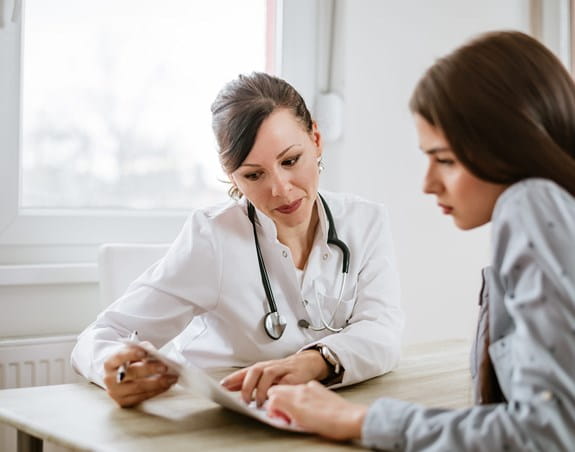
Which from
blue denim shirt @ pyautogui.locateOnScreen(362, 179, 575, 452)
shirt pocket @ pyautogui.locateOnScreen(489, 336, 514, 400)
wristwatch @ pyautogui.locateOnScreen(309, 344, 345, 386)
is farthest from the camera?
wristwatch @ pyautogui.locateOnScreen(309, 344, 345, 386)

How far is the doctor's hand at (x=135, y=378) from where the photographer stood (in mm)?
1188

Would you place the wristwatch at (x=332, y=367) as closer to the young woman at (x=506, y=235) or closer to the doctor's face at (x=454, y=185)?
the young woman at (x=506, y=235)

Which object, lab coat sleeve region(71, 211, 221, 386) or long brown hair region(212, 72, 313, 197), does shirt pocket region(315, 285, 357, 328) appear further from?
long brown hair region(212, 72, 313, 197)

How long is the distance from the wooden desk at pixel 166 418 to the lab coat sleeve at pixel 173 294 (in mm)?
183

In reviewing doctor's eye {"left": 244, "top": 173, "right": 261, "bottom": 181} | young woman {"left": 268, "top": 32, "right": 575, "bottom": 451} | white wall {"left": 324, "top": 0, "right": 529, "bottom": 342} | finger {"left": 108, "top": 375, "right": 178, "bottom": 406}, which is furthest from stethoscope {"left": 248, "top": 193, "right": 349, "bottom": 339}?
white wall {"left": 324, "top": 0, "right": 529, "bottom": 342}

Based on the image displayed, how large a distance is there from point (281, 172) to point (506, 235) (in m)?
0.72

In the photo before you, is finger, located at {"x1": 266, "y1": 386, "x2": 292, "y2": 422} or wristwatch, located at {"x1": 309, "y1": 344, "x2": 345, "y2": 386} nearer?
finger, located at {"x1": 266, "y1": 386, "x2": 292, "y2": 422}

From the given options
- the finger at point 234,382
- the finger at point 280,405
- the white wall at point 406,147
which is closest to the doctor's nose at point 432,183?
the finger at point 280,405

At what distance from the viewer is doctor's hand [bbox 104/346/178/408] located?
119cm

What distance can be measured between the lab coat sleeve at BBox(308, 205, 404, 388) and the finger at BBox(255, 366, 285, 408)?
135mm

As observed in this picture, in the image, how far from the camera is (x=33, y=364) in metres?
1.94

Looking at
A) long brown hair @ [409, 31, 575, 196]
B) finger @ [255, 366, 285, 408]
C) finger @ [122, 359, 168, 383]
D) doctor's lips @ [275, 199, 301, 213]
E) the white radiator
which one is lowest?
the white radiator

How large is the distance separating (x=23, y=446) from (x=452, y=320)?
6.08ft

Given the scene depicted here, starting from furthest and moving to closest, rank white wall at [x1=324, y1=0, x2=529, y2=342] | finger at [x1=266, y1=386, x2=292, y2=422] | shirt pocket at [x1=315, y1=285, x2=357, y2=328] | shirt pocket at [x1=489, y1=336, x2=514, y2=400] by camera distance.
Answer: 1. white wall at [x1=324, y1=0, x2=529, y2=342]
2. shirt pocket at [x1=315, y1=285, x2=357, y2=328]
3. finger at [x1=266, y1=386, x2=292, y2=422]
4. shirt pocket at [x1=489, y1=336, x2=514, y2=400]
